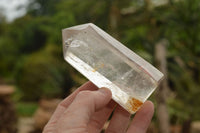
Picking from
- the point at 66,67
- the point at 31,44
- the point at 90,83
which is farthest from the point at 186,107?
the point at 31,44

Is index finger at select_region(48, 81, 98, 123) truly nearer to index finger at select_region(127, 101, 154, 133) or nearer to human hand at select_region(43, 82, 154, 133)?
human hand at select_region(43, 82, 154, 133)

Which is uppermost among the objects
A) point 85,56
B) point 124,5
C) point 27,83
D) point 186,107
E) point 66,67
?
point 85,56

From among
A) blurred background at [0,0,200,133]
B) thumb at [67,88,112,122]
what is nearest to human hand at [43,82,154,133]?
thumb at [67,88,112,122]

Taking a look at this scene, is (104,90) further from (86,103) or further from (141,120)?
(141,120)

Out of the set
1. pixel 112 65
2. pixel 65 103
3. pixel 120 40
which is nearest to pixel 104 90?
pixel 112 65

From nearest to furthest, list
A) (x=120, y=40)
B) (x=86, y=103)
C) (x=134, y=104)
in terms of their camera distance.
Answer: (x=86, y=103) < (x=134, y=104) < (x=120, y=40)

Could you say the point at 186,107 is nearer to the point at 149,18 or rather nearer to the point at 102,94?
the point at 149,18
